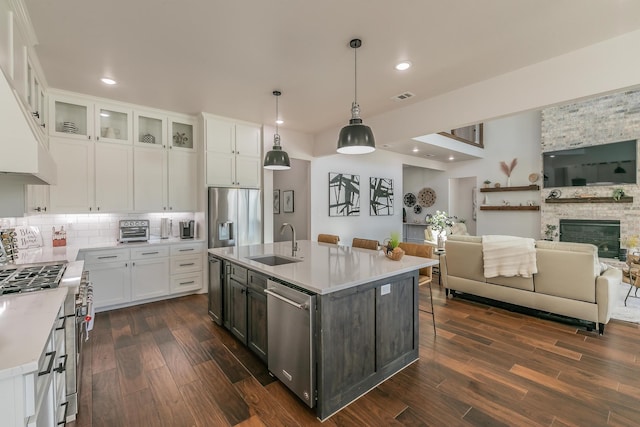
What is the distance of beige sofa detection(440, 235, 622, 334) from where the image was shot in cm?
304

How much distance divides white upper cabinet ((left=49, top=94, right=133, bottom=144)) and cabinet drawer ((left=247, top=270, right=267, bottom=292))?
3.01 meters

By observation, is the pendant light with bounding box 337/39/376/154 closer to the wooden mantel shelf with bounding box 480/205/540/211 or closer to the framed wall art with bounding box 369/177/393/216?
the framed wall art with bounding box 369/177/393/216

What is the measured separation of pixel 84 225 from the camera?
3.97 m

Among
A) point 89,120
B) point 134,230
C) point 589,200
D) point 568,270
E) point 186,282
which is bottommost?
point 186,282

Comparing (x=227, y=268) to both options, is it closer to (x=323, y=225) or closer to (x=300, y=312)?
(x=300, y=312)

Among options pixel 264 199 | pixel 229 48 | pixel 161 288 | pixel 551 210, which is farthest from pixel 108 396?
pixel 551 210

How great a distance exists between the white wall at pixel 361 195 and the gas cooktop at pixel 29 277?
13.4 feet

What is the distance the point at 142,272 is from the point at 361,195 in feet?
15.2

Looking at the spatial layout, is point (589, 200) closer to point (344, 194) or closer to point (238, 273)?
point (344, 194)

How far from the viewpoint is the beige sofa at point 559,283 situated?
3.04m

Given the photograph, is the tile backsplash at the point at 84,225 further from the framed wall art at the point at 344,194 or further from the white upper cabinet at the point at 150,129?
the framed wall art at the point at 344,194

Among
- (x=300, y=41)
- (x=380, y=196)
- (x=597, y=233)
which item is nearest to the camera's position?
(x=300, y=41)

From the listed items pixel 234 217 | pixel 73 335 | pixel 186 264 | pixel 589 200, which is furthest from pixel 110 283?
pixel 589 200

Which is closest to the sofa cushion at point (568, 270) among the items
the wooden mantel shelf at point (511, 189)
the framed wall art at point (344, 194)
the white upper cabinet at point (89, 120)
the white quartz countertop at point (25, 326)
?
the framed wall art at point (344, 194)
